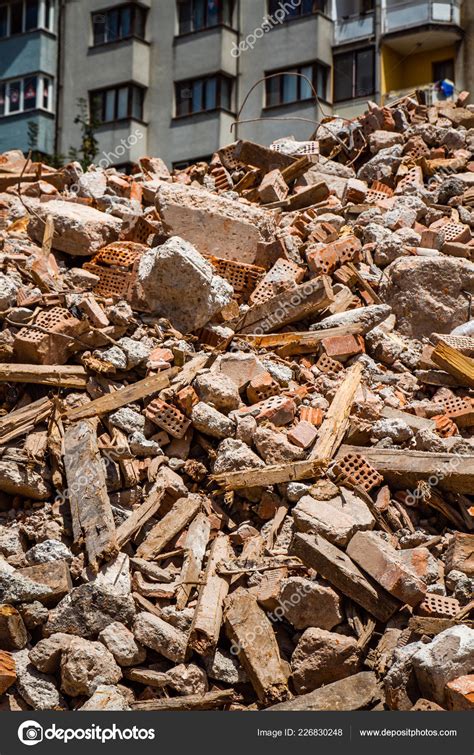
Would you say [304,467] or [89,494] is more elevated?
[304,467]

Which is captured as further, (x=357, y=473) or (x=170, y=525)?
(x=357, y=473)

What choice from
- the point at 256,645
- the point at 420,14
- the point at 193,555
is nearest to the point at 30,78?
the point at 420,14

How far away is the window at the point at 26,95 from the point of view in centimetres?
2814

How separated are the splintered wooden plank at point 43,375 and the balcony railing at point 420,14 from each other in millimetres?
18818

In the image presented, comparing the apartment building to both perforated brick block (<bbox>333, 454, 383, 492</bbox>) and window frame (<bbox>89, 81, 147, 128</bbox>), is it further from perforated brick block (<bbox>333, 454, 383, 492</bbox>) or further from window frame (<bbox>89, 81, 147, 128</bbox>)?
perforated brick block (<bbox>333, 454, 383, 492</bbox>)

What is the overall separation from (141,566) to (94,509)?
0.54 metres

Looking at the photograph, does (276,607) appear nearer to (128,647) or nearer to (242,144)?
(128,647)

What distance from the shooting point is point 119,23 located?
27375 mm

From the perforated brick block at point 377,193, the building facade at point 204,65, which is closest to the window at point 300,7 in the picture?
the building facade at point 204,65

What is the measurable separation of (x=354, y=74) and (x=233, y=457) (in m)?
19.4

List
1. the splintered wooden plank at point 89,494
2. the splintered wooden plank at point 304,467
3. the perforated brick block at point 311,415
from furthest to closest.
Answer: the perforated brick block at point 311,415, the splintered wooden plank at point 304,467, the splintered wooden plank at point 89,494

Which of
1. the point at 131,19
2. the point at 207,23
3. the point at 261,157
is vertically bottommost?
the point at 261,157

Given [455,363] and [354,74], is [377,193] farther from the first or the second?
[354,74]

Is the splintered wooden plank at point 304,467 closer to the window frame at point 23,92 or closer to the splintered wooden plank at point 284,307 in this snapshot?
the splintered wooden plank at point 284,307
